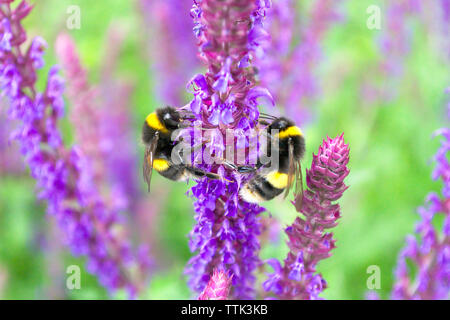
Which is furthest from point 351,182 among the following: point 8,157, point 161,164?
point 8,157

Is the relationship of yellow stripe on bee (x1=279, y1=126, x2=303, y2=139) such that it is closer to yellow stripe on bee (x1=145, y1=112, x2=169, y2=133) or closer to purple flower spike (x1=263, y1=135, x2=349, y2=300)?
purple flower spike (x1=263, y1=135, x2=349, y2=300)

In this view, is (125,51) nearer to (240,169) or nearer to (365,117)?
(365,117)

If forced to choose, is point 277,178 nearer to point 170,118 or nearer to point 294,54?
point 170,118

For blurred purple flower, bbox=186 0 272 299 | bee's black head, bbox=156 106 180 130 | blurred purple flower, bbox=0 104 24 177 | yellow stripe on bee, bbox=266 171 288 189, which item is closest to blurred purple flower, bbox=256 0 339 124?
bee's black head, bbox=156 106 180 130

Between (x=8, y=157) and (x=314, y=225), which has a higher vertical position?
(x=8, y=157)

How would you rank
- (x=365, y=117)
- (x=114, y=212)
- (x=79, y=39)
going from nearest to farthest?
(x=114, y=212) → (x=365, y=117) → (x=79, y=39)

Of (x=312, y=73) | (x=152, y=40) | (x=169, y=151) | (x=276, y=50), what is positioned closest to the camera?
(x=169, y=151)
